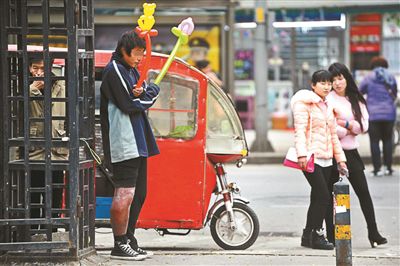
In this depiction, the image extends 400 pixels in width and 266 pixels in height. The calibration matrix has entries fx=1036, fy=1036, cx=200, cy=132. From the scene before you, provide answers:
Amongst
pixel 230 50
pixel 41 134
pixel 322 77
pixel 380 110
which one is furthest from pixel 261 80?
pixel 41 134

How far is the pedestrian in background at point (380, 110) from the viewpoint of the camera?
16.3 meters

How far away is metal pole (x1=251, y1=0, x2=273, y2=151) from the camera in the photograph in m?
19.5

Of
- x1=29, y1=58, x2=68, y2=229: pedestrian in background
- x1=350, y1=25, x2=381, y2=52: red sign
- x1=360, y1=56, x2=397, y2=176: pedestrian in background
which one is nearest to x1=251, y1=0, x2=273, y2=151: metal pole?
x1=360, y1=56, x2=397, y2=176: pedestrian in background

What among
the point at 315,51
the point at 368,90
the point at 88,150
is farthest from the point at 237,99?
the point at 88,150

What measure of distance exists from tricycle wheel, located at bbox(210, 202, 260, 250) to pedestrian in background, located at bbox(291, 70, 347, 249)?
2.01ft

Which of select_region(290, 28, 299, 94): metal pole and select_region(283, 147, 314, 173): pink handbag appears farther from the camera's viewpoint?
select_region(290, 28, 299, 94): metal pole

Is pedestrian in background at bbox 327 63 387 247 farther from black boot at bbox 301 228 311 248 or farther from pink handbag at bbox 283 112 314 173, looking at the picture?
pink handbag at bbox 283 112 314 173

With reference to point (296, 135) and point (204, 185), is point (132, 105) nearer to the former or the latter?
point (204, 185)

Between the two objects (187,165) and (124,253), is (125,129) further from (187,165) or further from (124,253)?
(187,165)

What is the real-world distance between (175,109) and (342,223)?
236 cm

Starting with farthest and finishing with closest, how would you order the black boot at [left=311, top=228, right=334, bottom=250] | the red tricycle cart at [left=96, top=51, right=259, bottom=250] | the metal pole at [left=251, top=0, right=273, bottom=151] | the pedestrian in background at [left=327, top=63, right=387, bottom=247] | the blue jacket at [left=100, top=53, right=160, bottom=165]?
the metal pole at [left=251, top=0, right=273, bottom=151] < the pedestrian in background at [left=327, top=63, right=387, bottom=247] < the black boot at [left=311, top=228, right=334, bottom=250] < the red tricycle cart at [left=96, top=51, right=259, bottom=250] < the blue jacket at [left=100, top=53, right=160, bottom=165]

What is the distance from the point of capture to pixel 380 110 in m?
16.4

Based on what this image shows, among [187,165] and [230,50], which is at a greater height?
[230,50]

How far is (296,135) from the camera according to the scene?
30.5 ft
